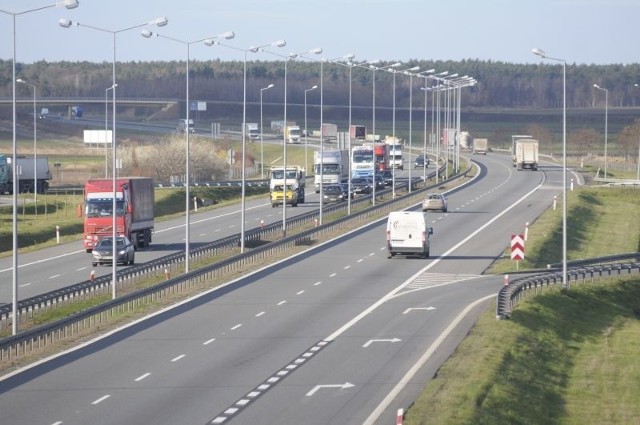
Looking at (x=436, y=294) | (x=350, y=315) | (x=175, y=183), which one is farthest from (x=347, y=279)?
(x=175, y=183)

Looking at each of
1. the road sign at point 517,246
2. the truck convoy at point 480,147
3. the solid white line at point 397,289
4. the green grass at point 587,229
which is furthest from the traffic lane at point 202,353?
the truck convoy at point 480,147

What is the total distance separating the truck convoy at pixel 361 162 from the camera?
383ft

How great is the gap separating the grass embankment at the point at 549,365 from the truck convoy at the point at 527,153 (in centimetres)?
7246

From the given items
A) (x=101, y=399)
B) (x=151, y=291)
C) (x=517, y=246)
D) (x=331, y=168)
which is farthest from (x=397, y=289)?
(x=331, y=168)

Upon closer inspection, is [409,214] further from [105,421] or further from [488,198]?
[488,198]

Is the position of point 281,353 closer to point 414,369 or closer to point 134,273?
point 414,369

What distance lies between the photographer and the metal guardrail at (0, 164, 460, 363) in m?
34.3

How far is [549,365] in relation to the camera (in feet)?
126

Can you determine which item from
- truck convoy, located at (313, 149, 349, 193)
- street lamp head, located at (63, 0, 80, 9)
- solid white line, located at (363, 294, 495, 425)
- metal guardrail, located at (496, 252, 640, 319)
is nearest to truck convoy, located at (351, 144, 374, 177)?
truck convoy, located at (313, 149, 349, 193)

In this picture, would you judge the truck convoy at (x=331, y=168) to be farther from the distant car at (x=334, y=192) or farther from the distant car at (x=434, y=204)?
the distant car at (x=434, y=204)

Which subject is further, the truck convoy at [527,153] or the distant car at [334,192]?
the truck convoy at [527,153]

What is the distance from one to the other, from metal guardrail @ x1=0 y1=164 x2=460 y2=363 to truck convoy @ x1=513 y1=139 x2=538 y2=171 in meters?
55.2

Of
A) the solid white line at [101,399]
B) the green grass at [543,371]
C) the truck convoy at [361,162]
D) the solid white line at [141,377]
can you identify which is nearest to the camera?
the solid white line at [101,399]

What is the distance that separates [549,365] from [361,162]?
8018 cm
